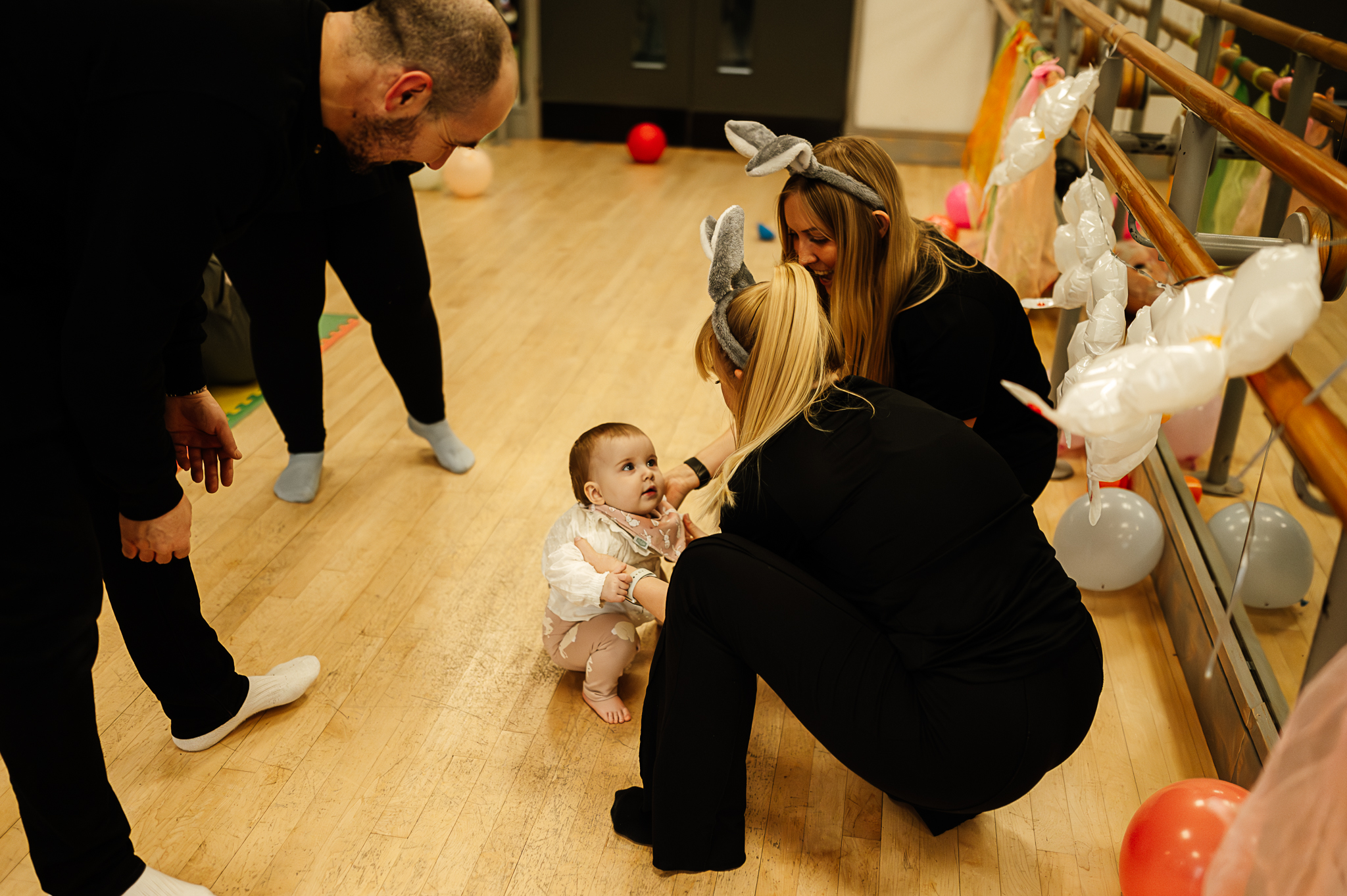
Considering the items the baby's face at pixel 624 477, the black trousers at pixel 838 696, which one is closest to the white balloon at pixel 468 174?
the baby's face at pixel 624 477

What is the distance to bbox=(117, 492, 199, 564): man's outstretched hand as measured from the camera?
1241mm

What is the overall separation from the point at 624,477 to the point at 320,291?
0.94 metres

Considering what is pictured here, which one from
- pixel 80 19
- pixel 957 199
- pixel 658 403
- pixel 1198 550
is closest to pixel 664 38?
pixel 957 199

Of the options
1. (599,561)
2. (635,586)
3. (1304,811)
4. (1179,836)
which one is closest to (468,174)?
(599,561)

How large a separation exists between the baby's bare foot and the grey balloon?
1.17 m

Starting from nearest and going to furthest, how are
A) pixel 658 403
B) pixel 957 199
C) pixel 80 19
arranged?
pixel 80 19, pixel 658 403, pixel 957 199

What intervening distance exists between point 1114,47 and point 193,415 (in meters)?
1.80

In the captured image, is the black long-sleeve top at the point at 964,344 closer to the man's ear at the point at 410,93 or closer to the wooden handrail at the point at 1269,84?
the wooden handrail at the point at 1269,84

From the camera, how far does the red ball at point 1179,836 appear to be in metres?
1.24

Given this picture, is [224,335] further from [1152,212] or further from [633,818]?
[1152,212]

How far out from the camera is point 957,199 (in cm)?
437

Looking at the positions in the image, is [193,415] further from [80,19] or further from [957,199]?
[957,199]

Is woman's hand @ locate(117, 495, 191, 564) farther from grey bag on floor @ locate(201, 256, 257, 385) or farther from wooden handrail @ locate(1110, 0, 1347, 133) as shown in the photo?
wooden handrail @ locate(1110, 0, 1347, 133)

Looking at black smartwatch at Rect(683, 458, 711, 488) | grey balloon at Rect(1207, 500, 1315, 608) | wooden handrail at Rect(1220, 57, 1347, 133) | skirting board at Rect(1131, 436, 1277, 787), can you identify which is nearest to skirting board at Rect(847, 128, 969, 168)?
wooden handrail at Rect(1220, 57, 1347, 133)
